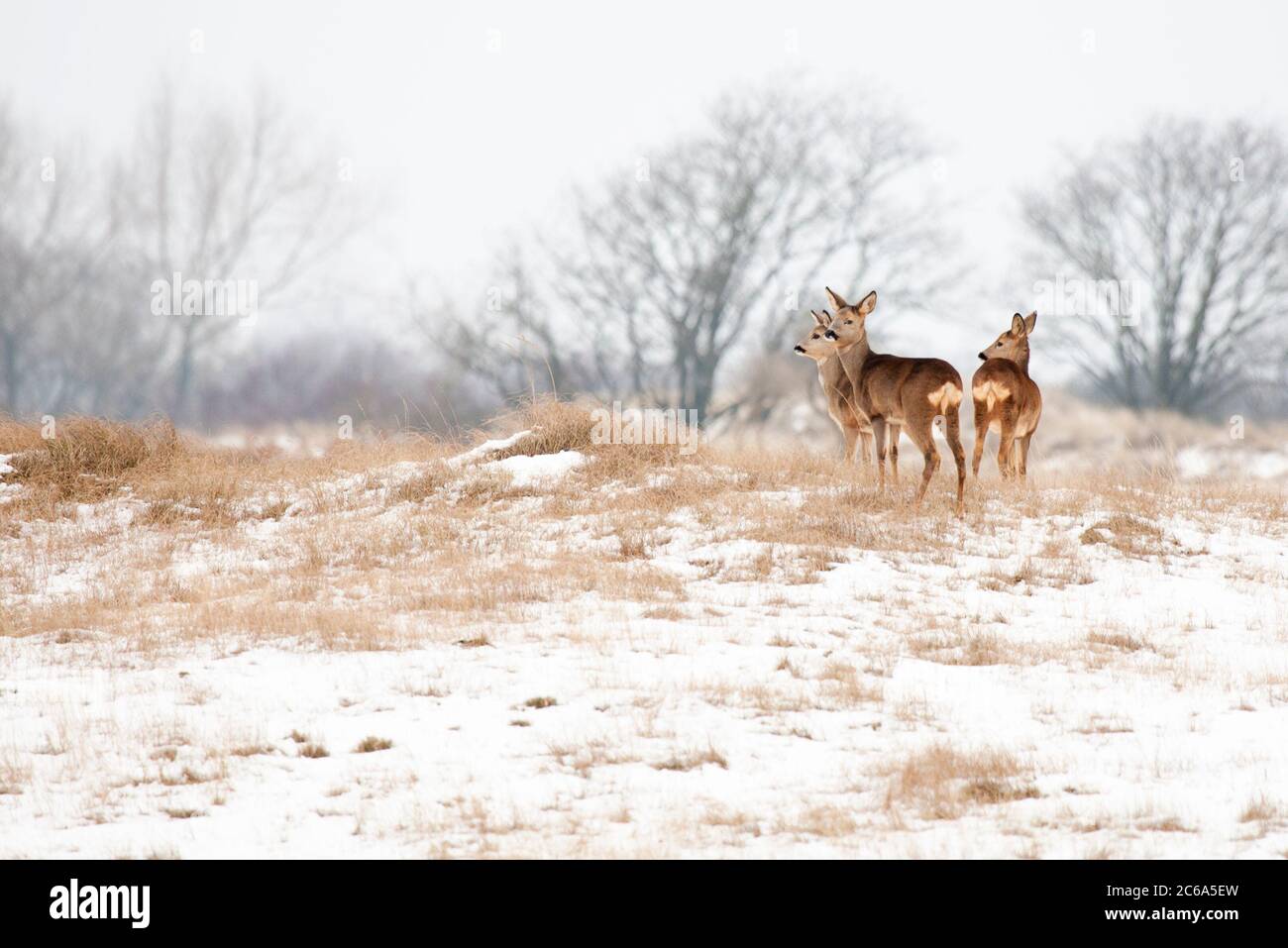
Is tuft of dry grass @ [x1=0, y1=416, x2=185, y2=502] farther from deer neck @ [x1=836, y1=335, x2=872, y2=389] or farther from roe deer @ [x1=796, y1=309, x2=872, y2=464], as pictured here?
deer neck @ [x1=836, y1=335, x2=872, y2=389]

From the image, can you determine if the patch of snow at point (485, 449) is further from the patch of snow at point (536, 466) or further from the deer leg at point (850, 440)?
the deer leg at point (850, 440)

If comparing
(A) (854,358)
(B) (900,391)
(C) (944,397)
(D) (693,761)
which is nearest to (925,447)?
(C) (944,397)

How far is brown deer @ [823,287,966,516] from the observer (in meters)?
12.2

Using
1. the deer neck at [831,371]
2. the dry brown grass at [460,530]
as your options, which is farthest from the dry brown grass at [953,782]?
the deer neck at [831,371]

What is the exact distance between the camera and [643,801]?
5762 mm

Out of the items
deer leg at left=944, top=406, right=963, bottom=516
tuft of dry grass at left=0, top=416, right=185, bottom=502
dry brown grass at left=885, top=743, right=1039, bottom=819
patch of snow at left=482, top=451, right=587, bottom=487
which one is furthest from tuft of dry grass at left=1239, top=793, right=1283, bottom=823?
tuft of dry grass at left=0, top=416, right=185, bottom=502

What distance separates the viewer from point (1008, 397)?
1291cm

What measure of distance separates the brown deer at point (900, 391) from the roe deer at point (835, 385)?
0.48 feet

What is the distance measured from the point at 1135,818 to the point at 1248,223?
104 ft

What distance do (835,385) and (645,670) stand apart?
260 inches

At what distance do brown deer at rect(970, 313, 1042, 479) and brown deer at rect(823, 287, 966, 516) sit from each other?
636mm

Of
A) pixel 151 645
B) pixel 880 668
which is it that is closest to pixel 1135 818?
pixel 880 668

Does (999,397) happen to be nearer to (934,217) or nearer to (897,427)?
(897,427)
